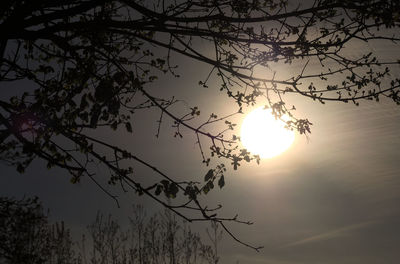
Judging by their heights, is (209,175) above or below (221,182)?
above

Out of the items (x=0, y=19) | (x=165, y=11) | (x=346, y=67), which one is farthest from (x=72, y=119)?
(x=346, y=67)

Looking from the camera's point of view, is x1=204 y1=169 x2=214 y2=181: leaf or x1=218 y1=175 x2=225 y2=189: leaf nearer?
x1=218 y1=175 x2=225 y2=189: leaf

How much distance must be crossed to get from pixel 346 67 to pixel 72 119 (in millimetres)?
3406

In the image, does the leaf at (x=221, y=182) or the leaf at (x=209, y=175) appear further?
the leaf at (x=209, y=175)

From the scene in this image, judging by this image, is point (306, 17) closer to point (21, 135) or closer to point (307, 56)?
point (307, 56)

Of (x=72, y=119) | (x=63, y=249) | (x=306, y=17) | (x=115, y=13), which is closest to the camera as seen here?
(x=72, y=119)

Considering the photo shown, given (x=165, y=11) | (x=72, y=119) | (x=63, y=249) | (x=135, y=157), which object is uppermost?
(x=63, y=249)

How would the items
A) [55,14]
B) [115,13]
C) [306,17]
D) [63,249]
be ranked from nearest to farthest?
[55,14] → [306,17] → [115,13] → [63,249]

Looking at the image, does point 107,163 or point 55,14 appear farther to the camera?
point 107,163

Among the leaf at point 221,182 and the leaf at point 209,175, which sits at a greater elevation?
the leaf at point 209,175

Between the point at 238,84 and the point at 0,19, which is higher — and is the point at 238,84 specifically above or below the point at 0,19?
below

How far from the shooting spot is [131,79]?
498cm

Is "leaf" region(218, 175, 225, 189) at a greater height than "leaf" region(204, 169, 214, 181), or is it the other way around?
"leaf" region(204, 169, 214, 181)

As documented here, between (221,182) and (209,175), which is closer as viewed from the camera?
(221,182)
